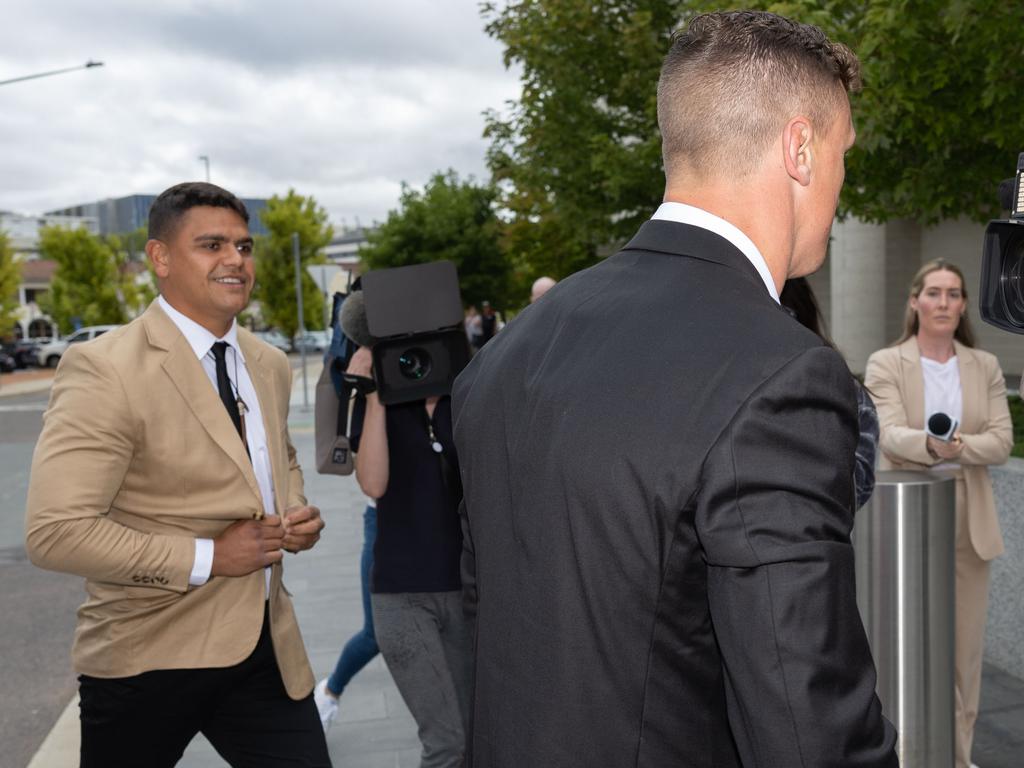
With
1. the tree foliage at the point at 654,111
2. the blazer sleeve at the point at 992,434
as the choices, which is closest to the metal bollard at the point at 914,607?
the blazer sleeve at the point at 992,434

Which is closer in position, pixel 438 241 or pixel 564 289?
pixel 564 289

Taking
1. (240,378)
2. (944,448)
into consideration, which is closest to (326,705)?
(240,378)

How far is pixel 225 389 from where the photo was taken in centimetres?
291

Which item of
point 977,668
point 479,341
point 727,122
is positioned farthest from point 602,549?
point 479,341

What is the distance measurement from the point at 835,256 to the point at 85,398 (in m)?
19.8

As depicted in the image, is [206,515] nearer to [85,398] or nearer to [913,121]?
[85,398]

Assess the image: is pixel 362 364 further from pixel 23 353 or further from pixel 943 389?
pixel 23 353

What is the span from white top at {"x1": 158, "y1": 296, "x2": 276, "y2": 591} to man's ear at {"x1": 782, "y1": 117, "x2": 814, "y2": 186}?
1793 mm

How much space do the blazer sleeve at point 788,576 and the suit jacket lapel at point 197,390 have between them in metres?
1.75

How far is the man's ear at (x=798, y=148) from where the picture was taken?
4.92 ft

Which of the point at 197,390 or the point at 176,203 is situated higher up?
the point at 176,203

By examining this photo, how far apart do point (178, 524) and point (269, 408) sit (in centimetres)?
50

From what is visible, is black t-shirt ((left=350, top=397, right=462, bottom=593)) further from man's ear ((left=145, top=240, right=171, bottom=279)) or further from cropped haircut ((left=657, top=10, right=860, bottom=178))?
cropped haircut ((left=657, top=10, right=860, bottom=178))

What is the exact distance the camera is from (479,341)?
27094 millimetres
